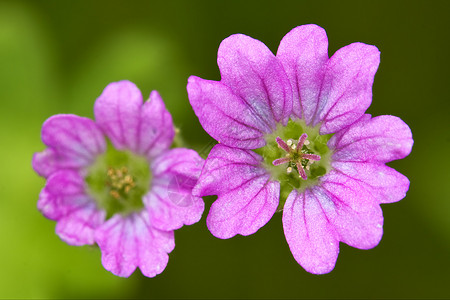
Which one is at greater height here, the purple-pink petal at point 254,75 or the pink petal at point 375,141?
the purple-pink petal at point 254,75

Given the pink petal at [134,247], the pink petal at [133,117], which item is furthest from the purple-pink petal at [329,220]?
the pink petal at [133,117]

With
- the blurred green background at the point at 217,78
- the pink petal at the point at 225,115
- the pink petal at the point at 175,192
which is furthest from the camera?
the blurred green background at the point at 217,78

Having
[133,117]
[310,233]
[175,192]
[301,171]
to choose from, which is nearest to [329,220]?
[310,233]

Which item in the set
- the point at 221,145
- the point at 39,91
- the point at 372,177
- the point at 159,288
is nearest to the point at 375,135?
the point at 372,177

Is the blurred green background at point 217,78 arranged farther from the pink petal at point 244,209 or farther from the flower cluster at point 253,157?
the pink petal at point 244,209

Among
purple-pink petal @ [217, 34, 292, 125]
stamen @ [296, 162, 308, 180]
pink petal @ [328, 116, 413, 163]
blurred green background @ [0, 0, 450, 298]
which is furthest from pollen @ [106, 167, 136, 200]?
pink petal @ [328, 116, 413, 163]

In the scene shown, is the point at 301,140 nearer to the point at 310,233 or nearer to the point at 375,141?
the point at 375,141
